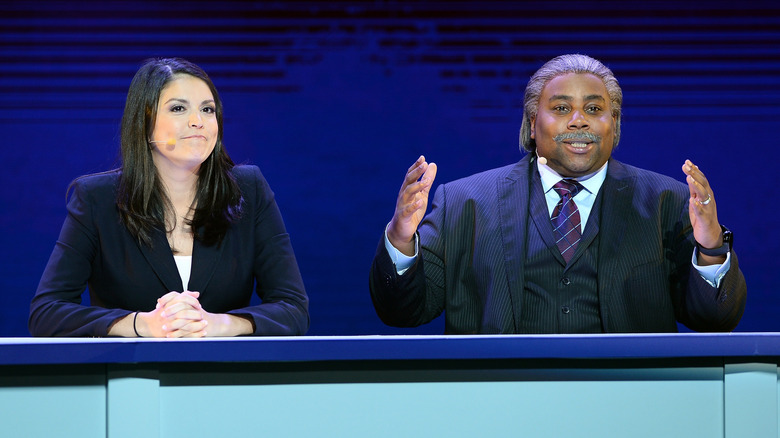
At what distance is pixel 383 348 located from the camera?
1.32m

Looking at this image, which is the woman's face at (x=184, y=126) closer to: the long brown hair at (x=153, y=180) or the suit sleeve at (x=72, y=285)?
the long brown hair at (x=153, y=180)

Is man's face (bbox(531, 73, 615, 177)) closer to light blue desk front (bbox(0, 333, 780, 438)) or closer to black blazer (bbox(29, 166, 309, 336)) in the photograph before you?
black blazer (bbox(29, 166, 309, 336))

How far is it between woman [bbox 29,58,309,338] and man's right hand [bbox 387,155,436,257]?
30cm

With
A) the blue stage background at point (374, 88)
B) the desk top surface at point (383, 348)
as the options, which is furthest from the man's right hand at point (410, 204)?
the blue stage background at point (374, 88)

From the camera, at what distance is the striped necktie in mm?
2266

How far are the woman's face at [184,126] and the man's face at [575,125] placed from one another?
0.90 meters

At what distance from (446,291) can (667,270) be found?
579mm

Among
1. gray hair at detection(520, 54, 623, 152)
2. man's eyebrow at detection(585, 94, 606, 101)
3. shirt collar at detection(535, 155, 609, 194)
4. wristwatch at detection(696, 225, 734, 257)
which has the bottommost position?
wristwatch at detection(696, 225, 734, 257)

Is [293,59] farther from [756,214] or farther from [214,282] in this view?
[756,214]

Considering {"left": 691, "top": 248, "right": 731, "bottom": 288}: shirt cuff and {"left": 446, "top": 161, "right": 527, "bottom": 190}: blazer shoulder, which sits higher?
{"left": 446, "top": 161, "right": 527, "bottom": 190}: blazer shoulder

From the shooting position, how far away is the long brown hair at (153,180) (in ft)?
7.11

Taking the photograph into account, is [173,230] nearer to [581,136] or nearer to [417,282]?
[417,282]

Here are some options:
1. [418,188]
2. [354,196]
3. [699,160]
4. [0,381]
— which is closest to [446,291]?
[418,188]

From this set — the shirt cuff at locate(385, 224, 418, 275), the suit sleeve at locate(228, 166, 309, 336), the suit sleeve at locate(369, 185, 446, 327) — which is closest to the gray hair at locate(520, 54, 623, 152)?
the suit sleeve at locate(369, 185, 446, 327)
